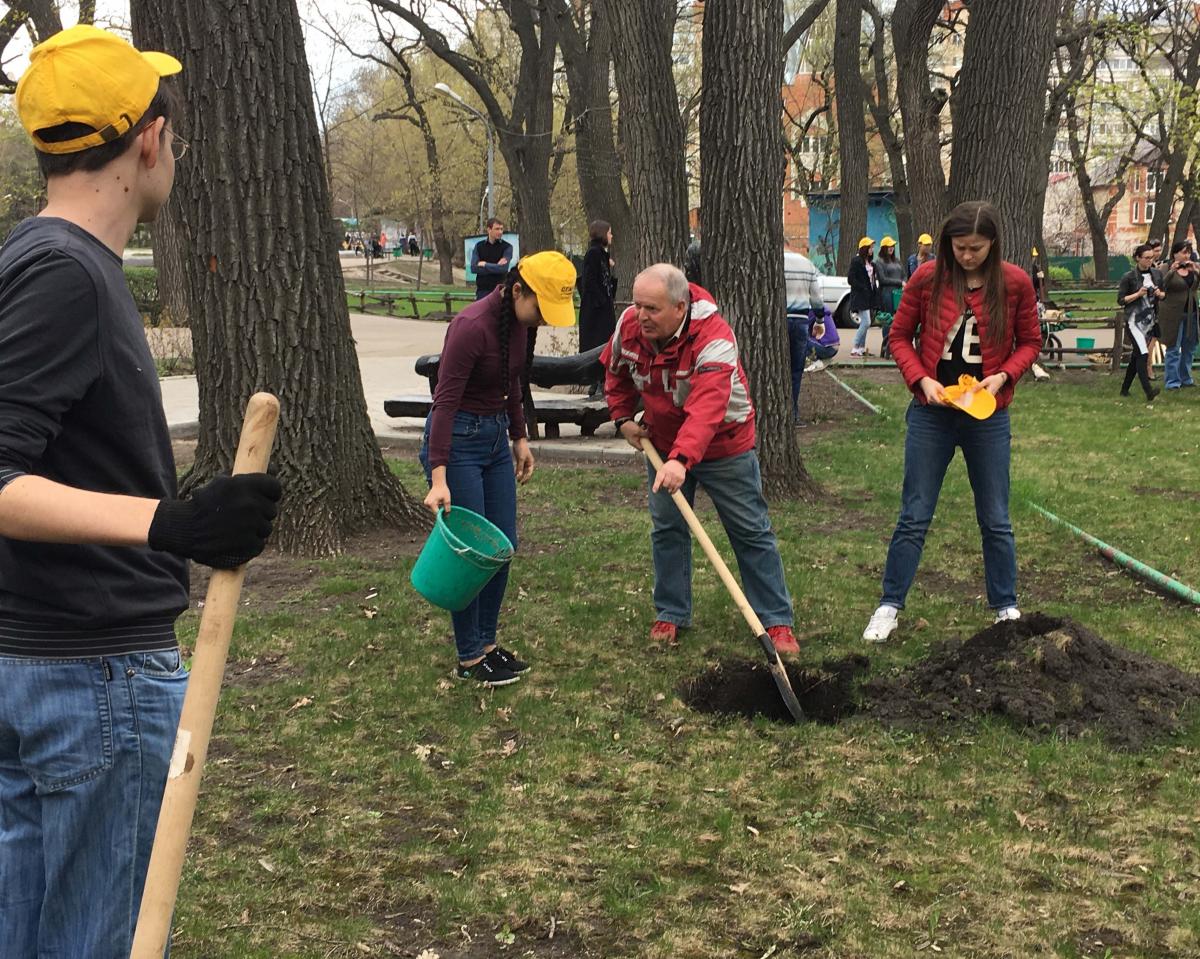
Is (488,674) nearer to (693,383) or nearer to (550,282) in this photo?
(693,383)

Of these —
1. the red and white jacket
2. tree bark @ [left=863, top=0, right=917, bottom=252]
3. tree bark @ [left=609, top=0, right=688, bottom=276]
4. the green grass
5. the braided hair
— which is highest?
tree bark @ [left=863, top=0, right=917, bottom=252]

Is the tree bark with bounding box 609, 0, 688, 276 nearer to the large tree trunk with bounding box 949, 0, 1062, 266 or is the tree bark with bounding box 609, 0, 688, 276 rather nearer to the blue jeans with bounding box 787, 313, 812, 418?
the blue jeans with bounding box 787, 313, 812, 418

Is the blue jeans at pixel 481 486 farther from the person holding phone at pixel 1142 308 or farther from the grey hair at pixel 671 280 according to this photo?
the person holding phone at pixel 1142 308

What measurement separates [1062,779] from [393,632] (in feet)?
9.95

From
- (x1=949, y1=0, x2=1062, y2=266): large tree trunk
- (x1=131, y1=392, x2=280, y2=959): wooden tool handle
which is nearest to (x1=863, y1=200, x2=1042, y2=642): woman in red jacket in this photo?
(x1=131, y1=392, x2=280, y2=959): wooden tool handle

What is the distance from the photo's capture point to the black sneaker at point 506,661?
4.96 m

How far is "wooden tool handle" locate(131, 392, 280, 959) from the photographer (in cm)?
185

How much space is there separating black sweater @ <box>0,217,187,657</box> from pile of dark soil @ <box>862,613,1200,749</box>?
328 centimetres

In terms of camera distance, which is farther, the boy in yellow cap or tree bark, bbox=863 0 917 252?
tree bark, bbox=863 0 917 252

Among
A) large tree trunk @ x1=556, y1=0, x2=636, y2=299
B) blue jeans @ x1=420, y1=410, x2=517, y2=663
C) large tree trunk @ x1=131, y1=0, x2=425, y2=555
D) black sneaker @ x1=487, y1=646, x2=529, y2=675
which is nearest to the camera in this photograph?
blue jeans @ x1=420, y1=410, x2=517, y2=663

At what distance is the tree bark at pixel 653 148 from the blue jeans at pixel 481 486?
5142 mm

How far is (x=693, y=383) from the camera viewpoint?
490 cm

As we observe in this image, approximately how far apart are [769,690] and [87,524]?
3.60 metres

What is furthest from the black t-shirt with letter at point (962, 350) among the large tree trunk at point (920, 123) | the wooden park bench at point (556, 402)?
the large tree trunk at point (920, 123)
